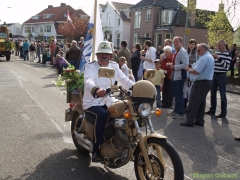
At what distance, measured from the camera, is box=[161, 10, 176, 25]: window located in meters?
44.4

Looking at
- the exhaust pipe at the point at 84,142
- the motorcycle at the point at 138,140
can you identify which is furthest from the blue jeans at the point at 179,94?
the motorcycle at the point at 138,140

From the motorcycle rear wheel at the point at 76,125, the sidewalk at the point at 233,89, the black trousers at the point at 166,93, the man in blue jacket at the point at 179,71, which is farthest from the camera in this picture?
the sidewalk at the point at 233,89

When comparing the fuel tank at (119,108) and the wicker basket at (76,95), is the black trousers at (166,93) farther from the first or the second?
the fuel tank at (119,108)

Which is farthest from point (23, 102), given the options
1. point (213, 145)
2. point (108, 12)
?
point (108, 12)

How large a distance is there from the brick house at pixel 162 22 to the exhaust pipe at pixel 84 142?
39.1 metres

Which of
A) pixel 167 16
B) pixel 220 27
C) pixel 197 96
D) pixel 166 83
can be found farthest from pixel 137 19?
pixel 197 96

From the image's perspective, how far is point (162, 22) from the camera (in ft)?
151

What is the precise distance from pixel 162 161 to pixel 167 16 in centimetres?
4346

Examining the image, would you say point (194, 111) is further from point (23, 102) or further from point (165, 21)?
point (165, 21)

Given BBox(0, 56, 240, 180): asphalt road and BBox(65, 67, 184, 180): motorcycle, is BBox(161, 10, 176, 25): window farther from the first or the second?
BBox(65, 67, 184, 180): motorcycle

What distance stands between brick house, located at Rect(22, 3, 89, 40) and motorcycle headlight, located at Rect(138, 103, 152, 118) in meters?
73.4

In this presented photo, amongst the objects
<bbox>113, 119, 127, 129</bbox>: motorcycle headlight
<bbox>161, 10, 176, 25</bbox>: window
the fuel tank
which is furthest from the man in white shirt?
<bbox>161, 10, 176, 25</bbox>: window

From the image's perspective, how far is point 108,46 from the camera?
182 inches

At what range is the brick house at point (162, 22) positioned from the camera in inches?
1727
